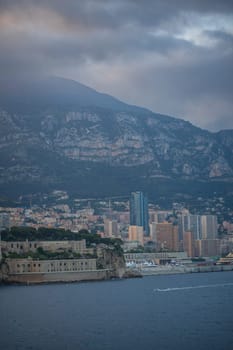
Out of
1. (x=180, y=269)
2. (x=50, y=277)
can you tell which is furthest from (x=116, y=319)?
(x=180, y=269)

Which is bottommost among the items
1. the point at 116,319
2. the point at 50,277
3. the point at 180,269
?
the point at 116,319

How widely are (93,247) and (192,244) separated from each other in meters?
62.5

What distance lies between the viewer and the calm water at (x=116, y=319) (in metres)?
→ 52.5

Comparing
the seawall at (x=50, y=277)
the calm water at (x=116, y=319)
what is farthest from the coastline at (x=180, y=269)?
the calm water at (x=116, y=319)

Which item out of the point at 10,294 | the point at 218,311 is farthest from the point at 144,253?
the point at 218,311

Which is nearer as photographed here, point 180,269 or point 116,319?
point 116,319

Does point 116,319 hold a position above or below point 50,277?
A: below

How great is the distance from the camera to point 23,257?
377 ft

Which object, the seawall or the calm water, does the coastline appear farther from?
the calm water

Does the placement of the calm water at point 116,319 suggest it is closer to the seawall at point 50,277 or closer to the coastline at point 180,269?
the seawall at point 50,277

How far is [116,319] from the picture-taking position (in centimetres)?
6381

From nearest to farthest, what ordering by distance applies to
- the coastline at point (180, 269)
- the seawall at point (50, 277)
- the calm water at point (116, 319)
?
the calm water at point (116, 319) < the seawall at point (50, 277) < the coastline at point (180, 269)

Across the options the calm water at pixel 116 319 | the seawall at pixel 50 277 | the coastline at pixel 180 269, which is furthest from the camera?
the coastline at pixel 180 269

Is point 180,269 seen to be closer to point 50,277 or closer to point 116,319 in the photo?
point 50,277
